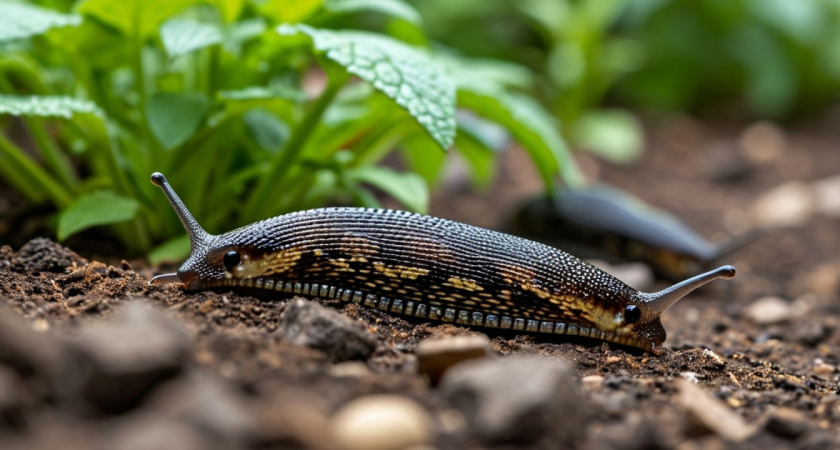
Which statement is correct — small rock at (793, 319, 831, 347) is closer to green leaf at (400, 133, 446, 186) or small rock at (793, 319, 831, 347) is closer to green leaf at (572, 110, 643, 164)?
green leaf at (400, 133, 446, 186)

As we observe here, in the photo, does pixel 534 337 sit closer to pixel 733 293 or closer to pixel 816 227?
pixel 733 293

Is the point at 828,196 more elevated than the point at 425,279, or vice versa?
the point at 828,196

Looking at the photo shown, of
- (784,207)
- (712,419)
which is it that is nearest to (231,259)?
(712,419)

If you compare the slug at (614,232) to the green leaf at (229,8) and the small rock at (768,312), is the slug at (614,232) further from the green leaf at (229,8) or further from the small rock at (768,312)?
the green leaf at (229,8)

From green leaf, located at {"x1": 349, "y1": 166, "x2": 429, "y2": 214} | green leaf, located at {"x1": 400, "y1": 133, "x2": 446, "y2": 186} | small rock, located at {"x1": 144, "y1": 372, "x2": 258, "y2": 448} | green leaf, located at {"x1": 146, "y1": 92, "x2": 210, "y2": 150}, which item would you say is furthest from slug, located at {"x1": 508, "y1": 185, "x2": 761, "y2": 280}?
small rock, located at {"x1": 144, "y1": 372, "x2": 258, "y2": 448}

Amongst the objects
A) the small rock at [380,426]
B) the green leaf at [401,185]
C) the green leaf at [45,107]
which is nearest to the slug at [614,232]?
the green leaf at [401,185]

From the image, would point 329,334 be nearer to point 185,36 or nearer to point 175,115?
point 175,115

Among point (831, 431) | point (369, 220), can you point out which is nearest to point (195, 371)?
point (369, 220)
